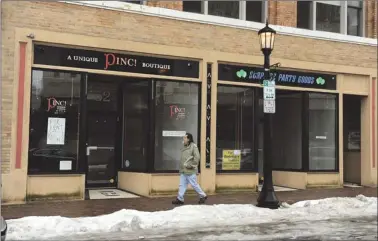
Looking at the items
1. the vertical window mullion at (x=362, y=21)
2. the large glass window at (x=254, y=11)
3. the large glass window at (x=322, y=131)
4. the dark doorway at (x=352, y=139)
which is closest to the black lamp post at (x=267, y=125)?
the large glass window at (x=254, y=11)

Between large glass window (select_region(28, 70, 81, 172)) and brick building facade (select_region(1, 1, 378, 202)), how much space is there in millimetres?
195

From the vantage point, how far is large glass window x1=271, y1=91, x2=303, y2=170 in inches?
624

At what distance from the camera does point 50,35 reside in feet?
38.2

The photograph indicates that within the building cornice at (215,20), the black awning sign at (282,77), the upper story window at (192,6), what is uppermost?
the upper story window at (192,6)

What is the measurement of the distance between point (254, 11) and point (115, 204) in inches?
311

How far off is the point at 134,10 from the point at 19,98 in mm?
3901

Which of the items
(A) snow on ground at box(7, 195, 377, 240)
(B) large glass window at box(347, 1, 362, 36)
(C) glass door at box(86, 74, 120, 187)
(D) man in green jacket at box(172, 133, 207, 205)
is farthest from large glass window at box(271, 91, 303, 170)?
(C) glass door at box(86, 74, 120, 187)

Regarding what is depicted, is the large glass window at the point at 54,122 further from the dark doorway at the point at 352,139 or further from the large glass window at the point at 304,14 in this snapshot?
the dark doorway at the point at 352,139

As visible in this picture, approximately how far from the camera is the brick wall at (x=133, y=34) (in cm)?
1128

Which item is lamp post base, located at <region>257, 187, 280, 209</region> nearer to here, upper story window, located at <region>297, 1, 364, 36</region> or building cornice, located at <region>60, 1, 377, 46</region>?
building cornice, located at <region>60, 1, 377, 46</region>

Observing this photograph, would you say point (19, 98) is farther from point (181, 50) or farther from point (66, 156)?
point (181, 50)

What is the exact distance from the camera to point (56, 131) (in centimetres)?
1178

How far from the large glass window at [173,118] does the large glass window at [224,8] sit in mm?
2489

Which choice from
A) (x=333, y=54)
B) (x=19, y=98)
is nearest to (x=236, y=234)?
(x=19, y=98)
